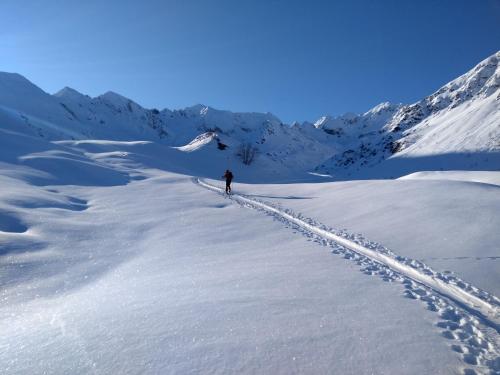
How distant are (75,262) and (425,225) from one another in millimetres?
10700

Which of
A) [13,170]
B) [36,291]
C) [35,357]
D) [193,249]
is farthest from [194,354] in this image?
[13,170]

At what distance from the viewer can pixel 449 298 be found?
623cm

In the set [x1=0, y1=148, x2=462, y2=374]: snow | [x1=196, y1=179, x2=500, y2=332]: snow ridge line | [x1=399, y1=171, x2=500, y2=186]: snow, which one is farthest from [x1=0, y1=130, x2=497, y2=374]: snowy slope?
A: [x1=399, y1=171, x2=500, y2=186]: snow

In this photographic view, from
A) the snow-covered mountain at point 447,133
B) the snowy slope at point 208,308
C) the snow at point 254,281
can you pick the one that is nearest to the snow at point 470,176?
the snow at point 254,281

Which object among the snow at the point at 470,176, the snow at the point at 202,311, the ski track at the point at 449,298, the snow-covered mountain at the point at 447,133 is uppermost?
the snow-covered mountain at the point at 447,133

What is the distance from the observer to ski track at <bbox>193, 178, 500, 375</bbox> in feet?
15.0

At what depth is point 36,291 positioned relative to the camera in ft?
26.6

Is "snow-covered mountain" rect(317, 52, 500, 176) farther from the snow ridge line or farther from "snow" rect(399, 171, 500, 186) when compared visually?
the snow ridge line

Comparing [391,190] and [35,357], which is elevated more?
[391,190]

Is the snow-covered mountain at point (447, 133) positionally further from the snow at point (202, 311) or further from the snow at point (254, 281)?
the snow at point (202, 311)

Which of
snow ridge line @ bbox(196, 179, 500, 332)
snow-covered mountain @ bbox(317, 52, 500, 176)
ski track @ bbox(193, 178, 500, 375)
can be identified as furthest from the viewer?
snow-covered mountain @ bbox(317, 52, 500, 176)

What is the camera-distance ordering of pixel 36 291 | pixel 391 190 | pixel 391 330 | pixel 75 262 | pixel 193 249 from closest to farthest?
pixel 391 330 → pixel 36 291 → pixel 75 262 → pixel 193 249 → pixel 391 190

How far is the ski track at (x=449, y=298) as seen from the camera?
15.0ft

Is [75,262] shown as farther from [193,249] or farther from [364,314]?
[364,314]
